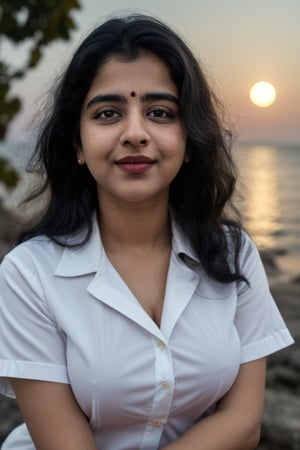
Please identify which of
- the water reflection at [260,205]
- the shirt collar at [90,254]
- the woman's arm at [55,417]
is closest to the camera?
the woman's arm at [55,417]

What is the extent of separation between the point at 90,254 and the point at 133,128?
15.5 inches

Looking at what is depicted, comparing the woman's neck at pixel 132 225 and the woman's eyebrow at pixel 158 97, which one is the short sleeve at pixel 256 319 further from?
the woman's eyebrow at pixel 158 97

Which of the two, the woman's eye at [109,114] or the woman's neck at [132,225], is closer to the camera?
the woman's eye at [109,114]

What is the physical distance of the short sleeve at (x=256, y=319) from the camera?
2.12 meters

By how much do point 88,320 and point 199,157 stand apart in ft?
2.04

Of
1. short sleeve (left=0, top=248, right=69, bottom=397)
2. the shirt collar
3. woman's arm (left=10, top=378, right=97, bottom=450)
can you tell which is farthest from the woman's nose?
woman's arm (left=10, top=378, right=97, bottom=450)

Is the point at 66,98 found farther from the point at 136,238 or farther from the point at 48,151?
the point at 136,238

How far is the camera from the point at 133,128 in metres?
1.91

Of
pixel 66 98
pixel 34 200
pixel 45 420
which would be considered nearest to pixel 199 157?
pixel 66 98

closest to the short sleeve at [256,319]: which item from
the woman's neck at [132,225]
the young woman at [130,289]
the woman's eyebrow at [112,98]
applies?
the young woman at [130,289]

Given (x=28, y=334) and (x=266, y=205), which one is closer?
(x=28, y=334)

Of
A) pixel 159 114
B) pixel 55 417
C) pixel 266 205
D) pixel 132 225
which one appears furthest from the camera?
pixel 266 205

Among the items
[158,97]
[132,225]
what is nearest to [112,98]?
[158,97]

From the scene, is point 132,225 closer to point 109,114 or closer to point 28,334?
point 109,114
